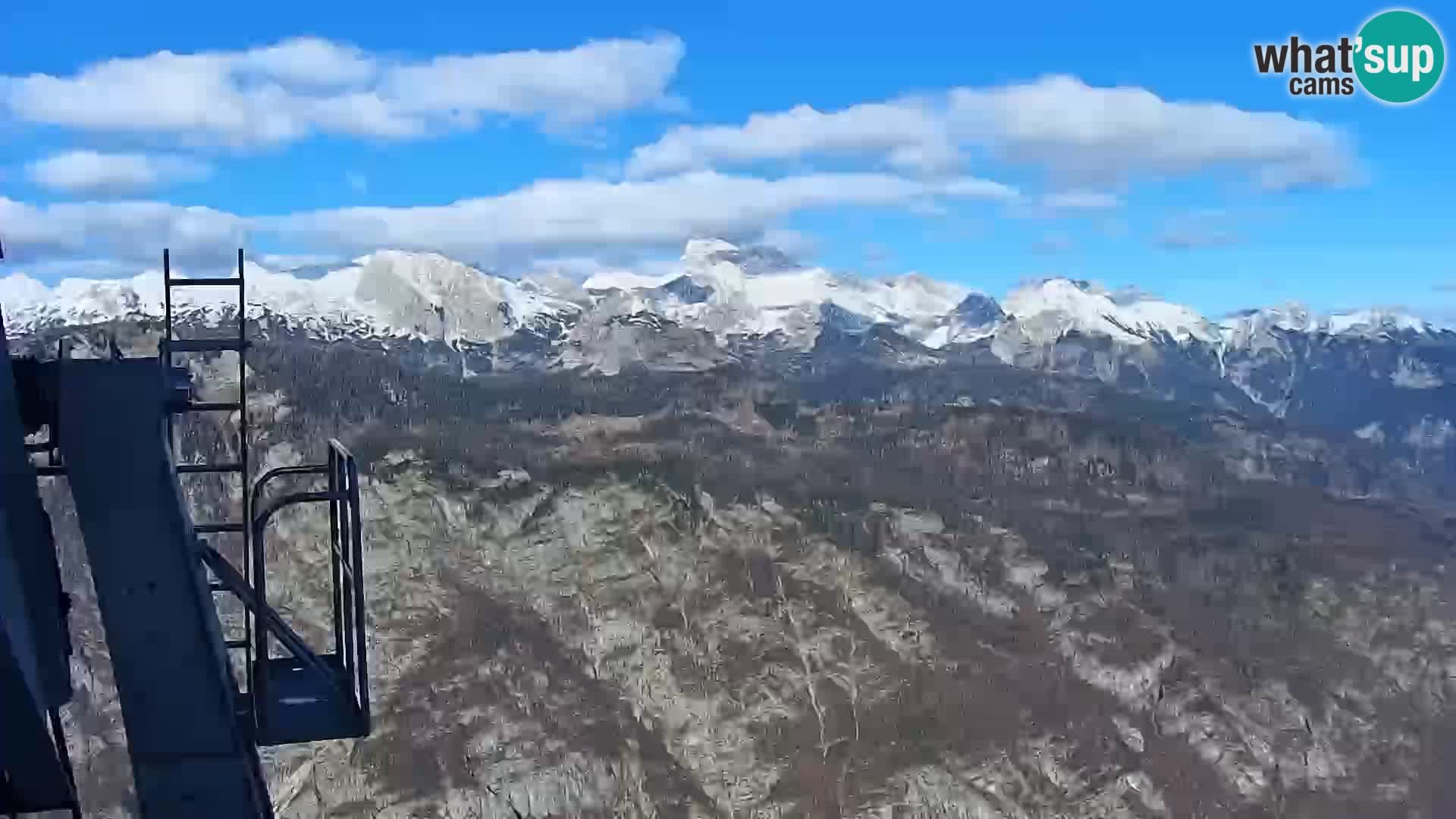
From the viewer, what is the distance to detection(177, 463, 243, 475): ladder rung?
12867 millimetres

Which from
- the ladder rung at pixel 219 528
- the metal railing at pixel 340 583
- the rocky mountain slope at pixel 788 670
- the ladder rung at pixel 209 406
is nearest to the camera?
the ladder rung at pixel 209 406

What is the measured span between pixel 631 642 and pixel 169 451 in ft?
507

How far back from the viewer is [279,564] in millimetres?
165875

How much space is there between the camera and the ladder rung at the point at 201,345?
1268 centimetres

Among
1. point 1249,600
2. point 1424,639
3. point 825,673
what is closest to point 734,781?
point 825,673

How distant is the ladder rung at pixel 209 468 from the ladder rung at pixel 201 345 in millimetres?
1097

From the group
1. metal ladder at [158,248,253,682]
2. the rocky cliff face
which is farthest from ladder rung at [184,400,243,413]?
the rocky cliff face

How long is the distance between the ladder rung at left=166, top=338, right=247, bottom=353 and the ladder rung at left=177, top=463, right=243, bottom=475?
1.10 m

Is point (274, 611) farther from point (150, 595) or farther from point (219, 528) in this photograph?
point (150, 595)

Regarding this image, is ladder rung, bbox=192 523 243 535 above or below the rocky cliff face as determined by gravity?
above

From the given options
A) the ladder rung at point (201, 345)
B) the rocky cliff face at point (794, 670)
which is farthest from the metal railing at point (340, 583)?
the rocky cliff face at point (794, 670)

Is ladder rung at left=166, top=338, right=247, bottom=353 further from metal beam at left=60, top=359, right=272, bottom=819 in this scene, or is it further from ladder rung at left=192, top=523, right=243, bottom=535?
ladder rung at left=192, top=523, right=243, bottom=535

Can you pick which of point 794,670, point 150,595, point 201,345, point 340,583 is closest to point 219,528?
point 340,583

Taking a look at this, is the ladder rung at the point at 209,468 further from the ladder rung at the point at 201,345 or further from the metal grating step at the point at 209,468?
the ladder rung at the point at 201,345
